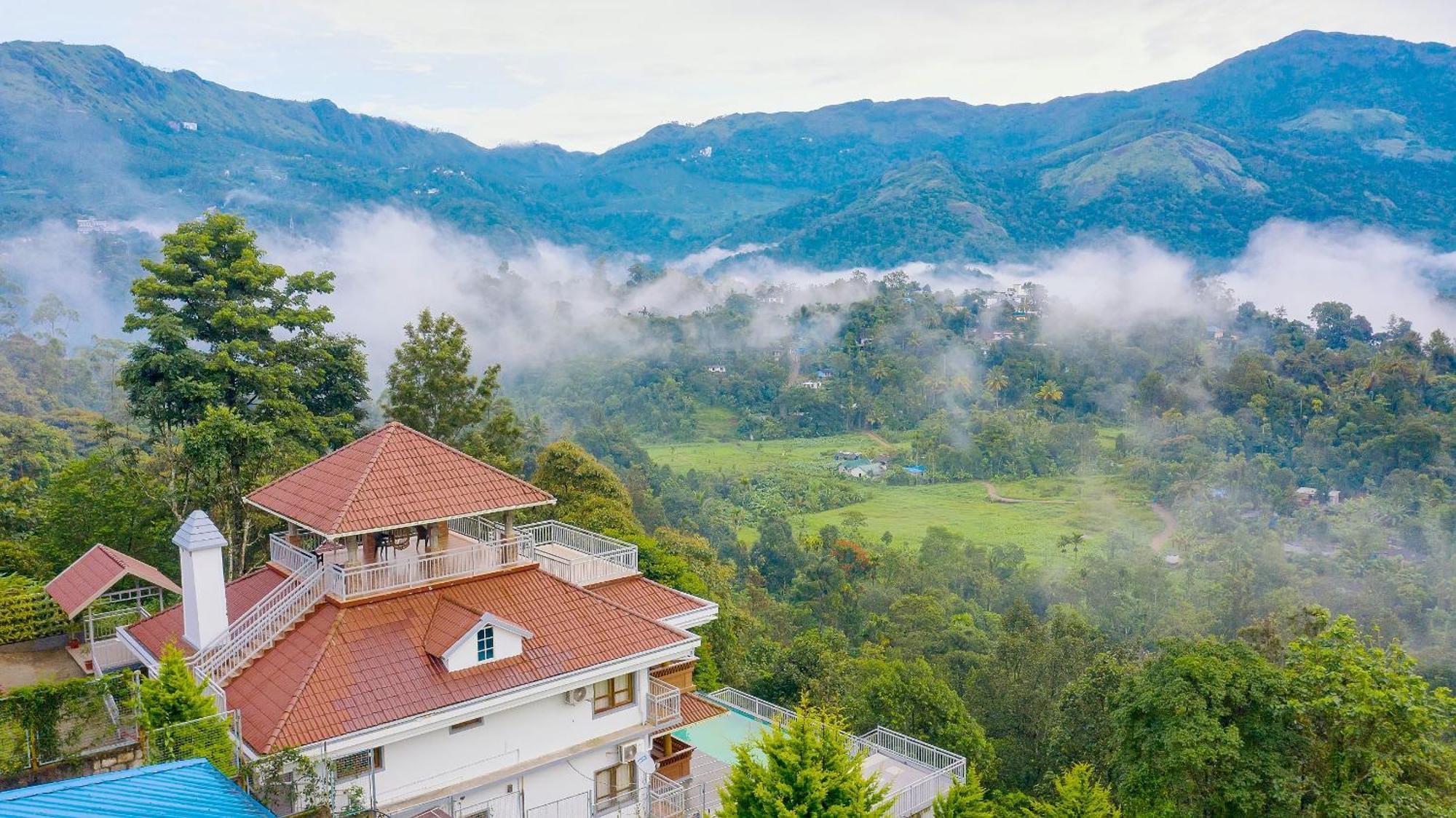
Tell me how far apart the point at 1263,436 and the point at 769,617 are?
5619 centimetres

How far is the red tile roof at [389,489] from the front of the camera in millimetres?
12867

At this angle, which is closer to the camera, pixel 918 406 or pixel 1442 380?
pixel 1442 380

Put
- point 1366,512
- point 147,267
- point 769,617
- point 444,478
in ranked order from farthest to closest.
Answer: point 1366,512 < point 769,617 < point 147,267 < point 444,478

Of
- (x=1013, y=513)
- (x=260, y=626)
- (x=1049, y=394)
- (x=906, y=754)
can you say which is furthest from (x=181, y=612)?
(x=1049, y=394)

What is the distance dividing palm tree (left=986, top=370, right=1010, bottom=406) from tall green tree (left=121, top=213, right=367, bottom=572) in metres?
80.2

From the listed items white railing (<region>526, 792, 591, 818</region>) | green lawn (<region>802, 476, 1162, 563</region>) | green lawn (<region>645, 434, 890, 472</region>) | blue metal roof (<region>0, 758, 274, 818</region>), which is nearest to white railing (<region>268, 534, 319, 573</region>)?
blue metal roof (<region>0, 758, 274, 818</region>)

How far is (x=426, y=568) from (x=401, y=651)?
4.80 feet

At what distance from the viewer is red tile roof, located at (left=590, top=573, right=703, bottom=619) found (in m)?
15.4

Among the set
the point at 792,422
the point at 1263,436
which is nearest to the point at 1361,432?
the point at 1263,436

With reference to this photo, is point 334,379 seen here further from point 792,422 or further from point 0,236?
point 0,236

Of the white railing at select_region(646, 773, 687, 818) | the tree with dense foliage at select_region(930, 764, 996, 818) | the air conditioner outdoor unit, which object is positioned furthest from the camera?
the white railing at select_region(646, 773, 687, 818)

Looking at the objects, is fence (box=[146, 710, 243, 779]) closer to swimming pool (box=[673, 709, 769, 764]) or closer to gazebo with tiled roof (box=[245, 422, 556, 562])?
gazebo with tiled roof (box=[245, 422, 556, 562])

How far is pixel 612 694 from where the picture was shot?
1388 centimetres

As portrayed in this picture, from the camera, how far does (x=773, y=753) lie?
10367mm
